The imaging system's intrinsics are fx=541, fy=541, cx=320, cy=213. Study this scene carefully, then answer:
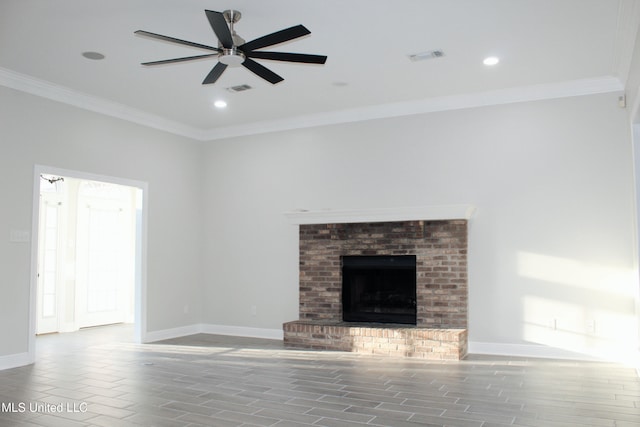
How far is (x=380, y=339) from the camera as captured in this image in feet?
20.1

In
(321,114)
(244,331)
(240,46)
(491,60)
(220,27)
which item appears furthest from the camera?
(244,331)

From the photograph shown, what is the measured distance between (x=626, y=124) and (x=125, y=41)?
5012mm

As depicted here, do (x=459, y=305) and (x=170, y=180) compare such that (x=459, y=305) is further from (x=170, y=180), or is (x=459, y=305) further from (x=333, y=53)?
(x=170, y=180)

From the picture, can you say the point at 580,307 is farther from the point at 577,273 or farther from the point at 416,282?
the point at 416,282

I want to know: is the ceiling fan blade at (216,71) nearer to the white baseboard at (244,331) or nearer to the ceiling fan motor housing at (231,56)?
the ceiling fan motor housing at (231,56)

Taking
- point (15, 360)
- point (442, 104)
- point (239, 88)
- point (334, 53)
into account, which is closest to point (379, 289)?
point (442, 104)

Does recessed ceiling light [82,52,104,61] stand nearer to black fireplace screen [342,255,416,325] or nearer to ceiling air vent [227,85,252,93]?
ceiling air vent [227,85,252,93]

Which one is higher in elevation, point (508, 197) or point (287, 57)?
point (287, 57)

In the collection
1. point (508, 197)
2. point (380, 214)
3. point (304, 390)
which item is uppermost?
point (508, 197)

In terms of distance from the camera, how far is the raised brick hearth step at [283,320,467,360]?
5828 millimetres

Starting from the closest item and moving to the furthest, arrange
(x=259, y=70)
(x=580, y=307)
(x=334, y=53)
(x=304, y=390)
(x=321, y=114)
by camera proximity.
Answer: (x=259, y=70) → (x=304, y=390) → (x=334, y=53) → (x=580, y=307) → (x=321, y=114)

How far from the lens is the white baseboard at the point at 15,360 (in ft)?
17.6

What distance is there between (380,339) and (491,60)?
319 cm

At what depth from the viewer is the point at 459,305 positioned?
6211 mm
